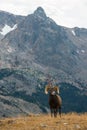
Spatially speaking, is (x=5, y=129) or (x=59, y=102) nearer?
(x=5, y=129)

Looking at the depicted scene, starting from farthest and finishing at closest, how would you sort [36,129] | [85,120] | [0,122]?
[0,122], [85,120], [36,129]

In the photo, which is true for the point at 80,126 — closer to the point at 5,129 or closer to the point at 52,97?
the point at 5,129

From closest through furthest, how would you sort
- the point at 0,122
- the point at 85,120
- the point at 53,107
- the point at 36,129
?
the point at 36,129 < the point at 85,120 < the point at 0,122 < the point at 53,107

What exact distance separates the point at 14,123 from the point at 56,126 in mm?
4094

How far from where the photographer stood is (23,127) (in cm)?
2789

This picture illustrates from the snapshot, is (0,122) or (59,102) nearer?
(0,122)

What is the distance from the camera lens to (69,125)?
90.2 feet

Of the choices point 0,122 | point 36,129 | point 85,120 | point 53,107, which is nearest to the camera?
point 36,129

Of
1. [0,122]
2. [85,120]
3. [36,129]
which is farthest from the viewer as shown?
[0,122]

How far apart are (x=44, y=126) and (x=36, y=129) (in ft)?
3.78

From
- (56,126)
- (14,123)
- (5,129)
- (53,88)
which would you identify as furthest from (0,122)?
(53,88)

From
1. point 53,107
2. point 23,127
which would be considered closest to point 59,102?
point 53,107

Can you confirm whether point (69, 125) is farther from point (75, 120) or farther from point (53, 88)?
point (53, 88)

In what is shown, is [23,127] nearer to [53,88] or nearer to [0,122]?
[0,122]
